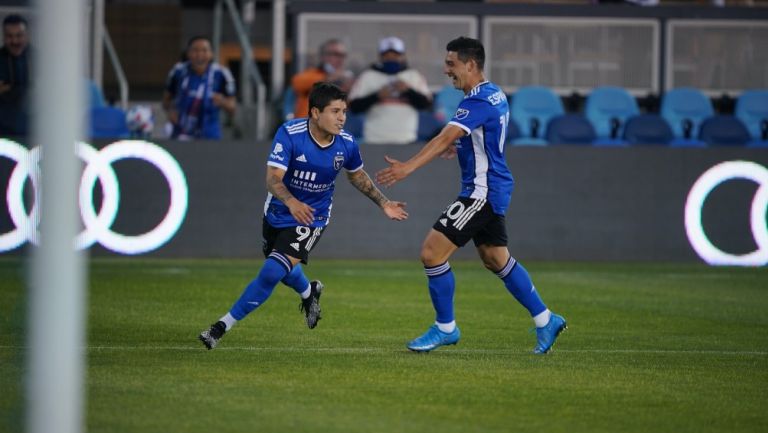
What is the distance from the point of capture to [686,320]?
39.3 feet

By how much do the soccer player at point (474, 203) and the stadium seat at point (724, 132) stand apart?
35.7 ft

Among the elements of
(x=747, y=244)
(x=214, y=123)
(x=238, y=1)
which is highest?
(x=238, y=1)

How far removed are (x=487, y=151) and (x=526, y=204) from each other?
819cm

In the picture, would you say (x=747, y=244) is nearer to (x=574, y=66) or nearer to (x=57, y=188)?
(x=574, y=66)

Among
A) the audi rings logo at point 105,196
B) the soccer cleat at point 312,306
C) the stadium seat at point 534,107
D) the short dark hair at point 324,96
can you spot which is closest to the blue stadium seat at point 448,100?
the stadium seat at point 534,107

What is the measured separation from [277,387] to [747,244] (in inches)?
436

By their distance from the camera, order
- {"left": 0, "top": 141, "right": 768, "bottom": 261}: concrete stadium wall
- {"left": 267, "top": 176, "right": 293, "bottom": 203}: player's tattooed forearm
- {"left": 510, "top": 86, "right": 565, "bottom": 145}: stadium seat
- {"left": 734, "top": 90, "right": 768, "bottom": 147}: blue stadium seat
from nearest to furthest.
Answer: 1. {"left": 267, "top": 176, "right": 293, "bottom": 203}: player's tattooed forearm
2. {"left": 0, "top": 141, "right": 768, "bottom": 261}: concrete stadium wall
3. {"left": 510, "top": 86, "right": 565, "bottom": 145}: stadium seat
4. {"left": 734, "top": 90, "right": 768, "bottom": 147}: blue stadium seat

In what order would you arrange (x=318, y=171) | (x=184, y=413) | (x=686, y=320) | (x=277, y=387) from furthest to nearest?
(x=686, y=320) < (x=318, y=171) < (x=277, y=387) < (x=184, y=413)

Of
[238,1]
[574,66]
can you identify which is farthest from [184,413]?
[238,1]

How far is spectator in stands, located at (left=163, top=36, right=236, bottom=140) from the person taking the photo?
16.6 meters

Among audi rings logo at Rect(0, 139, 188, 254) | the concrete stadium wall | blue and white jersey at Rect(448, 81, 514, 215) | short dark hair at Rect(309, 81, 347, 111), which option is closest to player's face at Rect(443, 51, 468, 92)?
blue and white jersey at Rect(448, 81, 514, 215)

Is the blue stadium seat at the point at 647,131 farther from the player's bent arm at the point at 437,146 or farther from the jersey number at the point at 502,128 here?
the player's bent arm at the point at 437,146

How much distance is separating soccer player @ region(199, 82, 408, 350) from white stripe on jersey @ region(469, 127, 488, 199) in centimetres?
52

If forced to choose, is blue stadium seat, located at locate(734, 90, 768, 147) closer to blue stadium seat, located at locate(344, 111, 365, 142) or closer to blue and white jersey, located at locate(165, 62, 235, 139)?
blue stadium seat, located at locate(344, 111, 365, 142)
